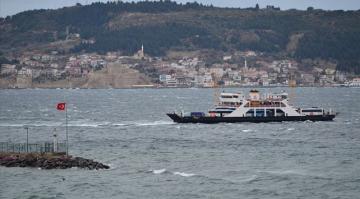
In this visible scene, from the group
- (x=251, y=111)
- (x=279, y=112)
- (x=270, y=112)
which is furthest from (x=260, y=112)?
(x=279, y=112)

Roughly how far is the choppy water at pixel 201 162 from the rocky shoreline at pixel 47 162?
4.06 feet

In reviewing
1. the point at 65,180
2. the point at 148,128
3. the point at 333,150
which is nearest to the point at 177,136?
the point at 148,128

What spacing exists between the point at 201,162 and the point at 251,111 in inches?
1811

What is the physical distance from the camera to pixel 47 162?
71250 mm

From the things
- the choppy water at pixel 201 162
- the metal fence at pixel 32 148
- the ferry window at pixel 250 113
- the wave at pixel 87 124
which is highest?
the ferry window at pixel 250 113

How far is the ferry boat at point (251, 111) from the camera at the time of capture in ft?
398

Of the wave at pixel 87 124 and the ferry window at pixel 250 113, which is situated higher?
the ferry window at pixel 250 113

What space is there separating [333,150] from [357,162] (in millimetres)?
10448

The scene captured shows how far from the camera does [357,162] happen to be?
75.9 m

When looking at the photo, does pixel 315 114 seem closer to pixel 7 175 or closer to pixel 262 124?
pixel 262 124

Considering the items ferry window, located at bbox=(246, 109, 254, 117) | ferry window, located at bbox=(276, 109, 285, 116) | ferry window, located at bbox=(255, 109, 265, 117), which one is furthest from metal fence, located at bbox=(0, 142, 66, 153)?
ferry window, located at bbox=(276, 109, 285, 116)

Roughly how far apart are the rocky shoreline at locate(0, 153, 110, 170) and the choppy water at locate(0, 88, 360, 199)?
1239mm

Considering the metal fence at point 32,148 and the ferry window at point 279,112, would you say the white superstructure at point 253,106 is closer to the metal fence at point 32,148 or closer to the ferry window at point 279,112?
the ferry window at point 279,112

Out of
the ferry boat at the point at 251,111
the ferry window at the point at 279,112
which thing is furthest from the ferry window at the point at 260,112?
the ferry window at the point at 279,112
